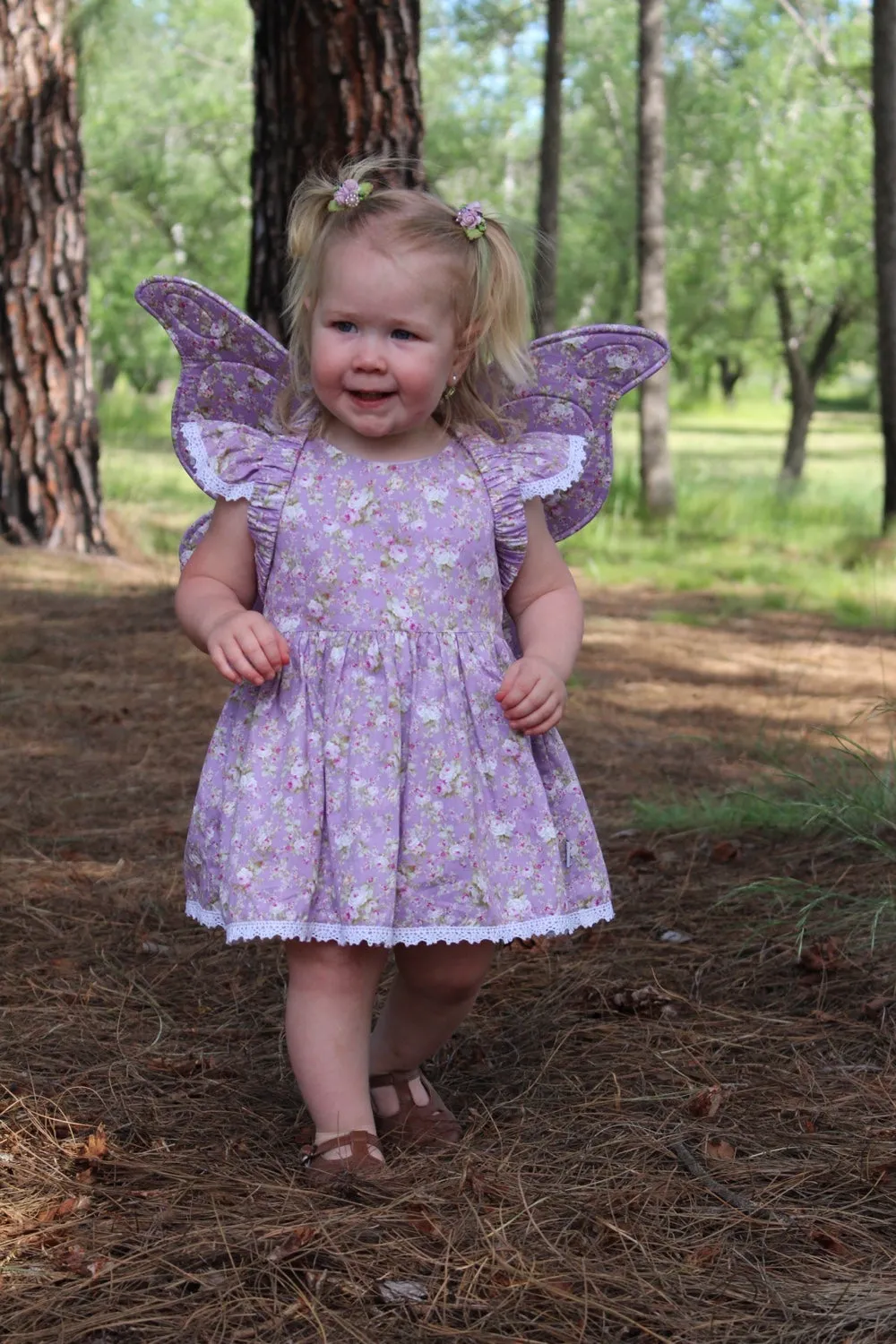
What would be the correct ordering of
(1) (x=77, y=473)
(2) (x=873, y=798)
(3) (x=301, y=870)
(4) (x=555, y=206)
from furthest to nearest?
(4) (x=555, y=206) < (1) (x=77, y=473) < (2) (x=873, y=798) < (3) (x=301, y=870)

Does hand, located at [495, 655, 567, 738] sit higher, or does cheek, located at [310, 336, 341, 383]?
cheek, located at [310, 336, 341, 383]

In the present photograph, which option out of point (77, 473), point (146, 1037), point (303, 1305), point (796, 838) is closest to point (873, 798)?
point (796, 838)

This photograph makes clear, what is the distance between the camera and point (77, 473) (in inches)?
300

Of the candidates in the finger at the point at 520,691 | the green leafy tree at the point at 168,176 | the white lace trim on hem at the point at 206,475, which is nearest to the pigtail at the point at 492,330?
the white lace trim on hem at the point at 206,475

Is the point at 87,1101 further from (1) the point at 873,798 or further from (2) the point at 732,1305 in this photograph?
(1) the point at 873,798

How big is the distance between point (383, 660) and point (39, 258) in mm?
5944

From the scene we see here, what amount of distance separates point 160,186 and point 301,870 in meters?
27.3

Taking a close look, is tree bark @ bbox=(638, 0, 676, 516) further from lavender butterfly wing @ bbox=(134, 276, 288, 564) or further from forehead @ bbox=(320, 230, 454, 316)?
forehead @ bbox=(320, 230, 454, 316)

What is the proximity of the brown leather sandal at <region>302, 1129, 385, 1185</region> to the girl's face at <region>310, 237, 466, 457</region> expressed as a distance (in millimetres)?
1054

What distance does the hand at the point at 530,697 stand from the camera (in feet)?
7.39

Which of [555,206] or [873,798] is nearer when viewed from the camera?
[873,798]

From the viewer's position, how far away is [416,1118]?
2377 millimetres

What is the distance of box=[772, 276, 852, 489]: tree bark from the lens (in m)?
23.7

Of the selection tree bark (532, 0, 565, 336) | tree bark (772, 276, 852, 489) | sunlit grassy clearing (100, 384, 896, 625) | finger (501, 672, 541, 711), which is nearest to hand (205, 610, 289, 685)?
finger (501, 672, 541, 711)
